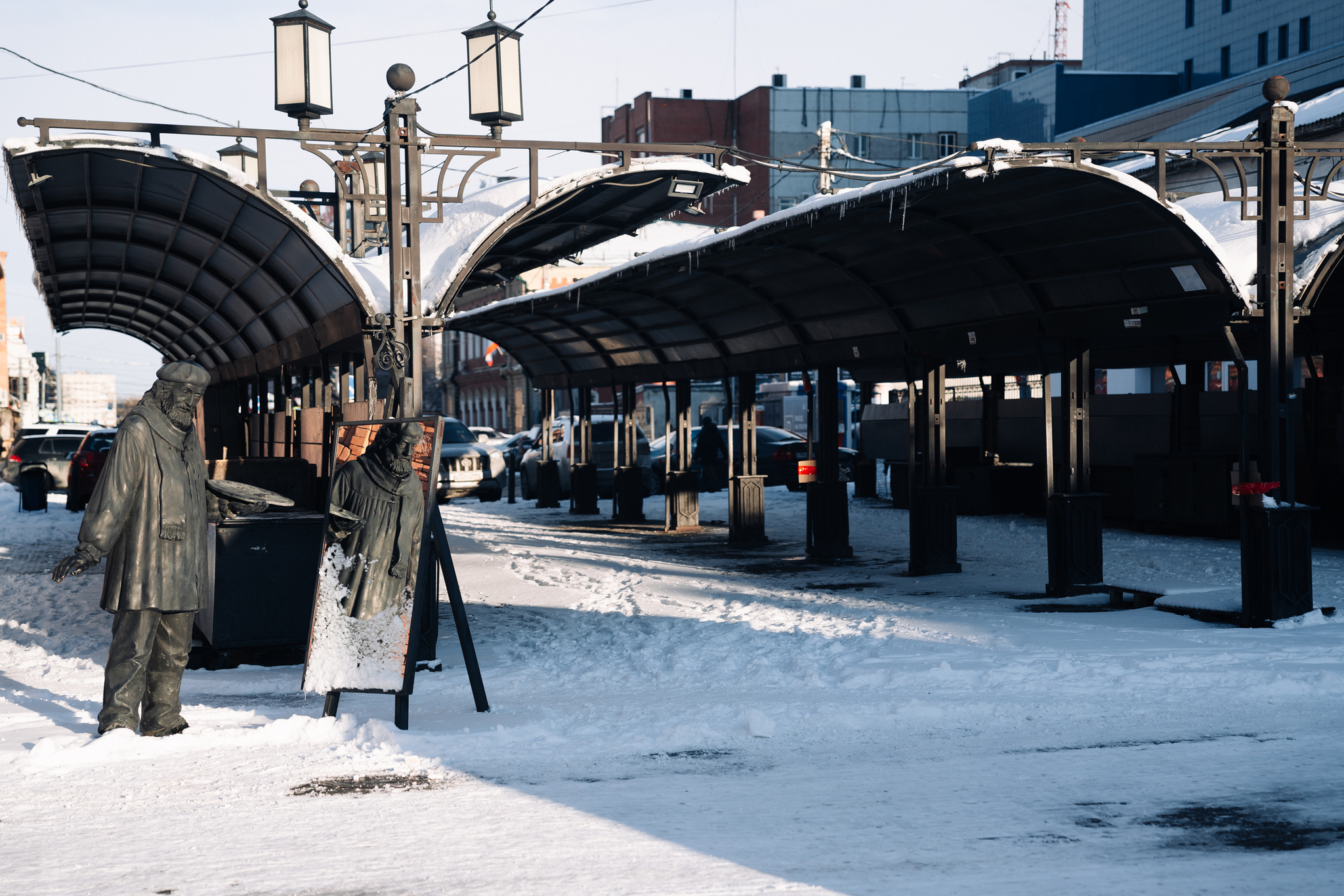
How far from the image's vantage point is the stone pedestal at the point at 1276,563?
9984 millimetres

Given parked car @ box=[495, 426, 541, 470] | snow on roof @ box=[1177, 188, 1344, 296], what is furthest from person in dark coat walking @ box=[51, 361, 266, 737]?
parked car @ box=[495, 426, 541, 470]

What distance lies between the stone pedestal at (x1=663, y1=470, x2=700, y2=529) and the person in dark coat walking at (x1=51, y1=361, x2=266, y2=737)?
13.7 m

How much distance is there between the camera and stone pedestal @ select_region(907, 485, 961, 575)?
13922 mm

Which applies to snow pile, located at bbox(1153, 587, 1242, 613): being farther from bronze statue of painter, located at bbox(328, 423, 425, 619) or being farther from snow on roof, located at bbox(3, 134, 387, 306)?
snow on roof, located at bbox(3, 134, 387, 306)

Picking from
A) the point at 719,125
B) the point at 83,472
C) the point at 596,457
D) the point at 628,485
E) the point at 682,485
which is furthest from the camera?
the point at 719,125

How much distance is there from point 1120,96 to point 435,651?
199ft

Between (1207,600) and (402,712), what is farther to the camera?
(1207,600)

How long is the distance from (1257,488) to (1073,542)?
2.13 m

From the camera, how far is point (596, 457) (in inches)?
1064

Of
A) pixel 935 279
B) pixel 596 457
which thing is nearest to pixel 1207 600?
pixel 935 279

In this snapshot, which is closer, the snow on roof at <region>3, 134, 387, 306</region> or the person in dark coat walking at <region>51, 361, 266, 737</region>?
the person in dark coat walking at <region>51, 361, 266, 737</region>

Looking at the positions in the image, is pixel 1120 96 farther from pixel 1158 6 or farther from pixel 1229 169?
pixel 1229 169

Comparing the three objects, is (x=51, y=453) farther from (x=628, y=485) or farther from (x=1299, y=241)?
(x=1299, y=241)

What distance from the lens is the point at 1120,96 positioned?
6125 centimetres
